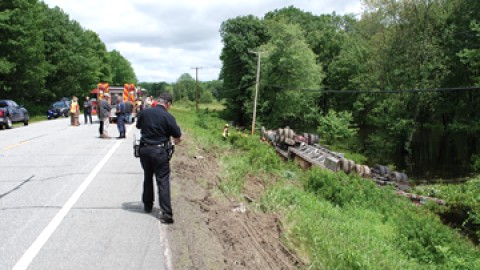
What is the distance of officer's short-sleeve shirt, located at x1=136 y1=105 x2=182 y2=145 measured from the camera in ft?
21.3

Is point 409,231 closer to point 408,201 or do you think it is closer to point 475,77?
point 408,201

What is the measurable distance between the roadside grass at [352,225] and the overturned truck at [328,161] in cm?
173

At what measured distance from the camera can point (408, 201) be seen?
1603cm

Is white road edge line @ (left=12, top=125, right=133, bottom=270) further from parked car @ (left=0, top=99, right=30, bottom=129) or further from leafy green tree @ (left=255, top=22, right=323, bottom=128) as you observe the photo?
leafy green tree @ (left=255, top=22, right=323, bottom=128)

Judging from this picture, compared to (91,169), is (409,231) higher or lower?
lower

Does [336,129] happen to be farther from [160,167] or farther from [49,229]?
[49,229]

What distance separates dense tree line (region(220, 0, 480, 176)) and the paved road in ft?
40.9

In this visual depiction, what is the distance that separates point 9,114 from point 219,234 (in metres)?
23.0

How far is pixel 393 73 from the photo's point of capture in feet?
113

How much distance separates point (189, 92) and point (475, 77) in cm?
16174

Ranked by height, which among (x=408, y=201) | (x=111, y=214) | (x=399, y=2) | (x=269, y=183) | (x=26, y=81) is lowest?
(x=408, y=201)

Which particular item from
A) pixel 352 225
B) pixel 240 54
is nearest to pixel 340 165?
pixel 352 225

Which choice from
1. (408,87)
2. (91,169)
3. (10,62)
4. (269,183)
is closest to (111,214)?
(91,169)

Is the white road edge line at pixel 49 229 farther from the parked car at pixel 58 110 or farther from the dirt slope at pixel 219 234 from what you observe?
the parked car at pixel 58 110
